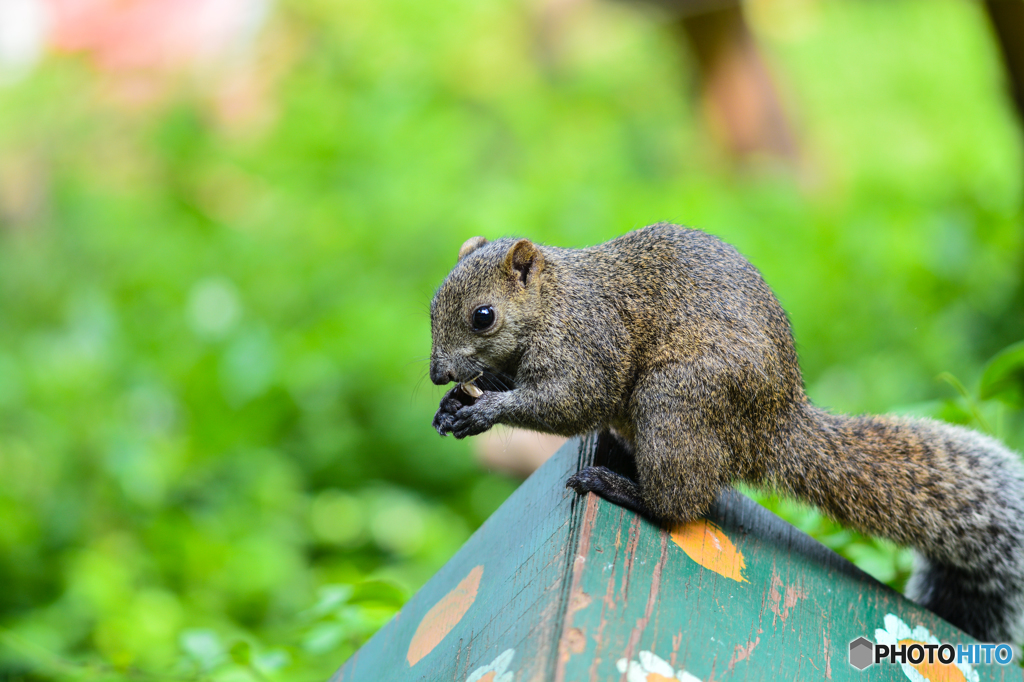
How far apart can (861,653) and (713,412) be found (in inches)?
18.3

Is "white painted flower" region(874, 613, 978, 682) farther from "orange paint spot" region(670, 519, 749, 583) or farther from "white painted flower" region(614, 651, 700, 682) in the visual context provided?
"white painted flower" region(614, 651, 700, 682)

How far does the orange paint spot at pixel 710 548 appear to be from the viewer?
57.3 inches

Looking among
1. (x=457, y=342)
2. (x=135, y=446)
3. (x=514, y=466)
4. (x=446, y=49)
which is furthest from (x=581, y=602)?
(x=446, y=49)

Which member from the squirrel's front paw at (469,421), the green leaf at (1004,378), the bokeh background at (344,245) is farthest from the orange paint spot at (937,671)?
the squirrel's front paw at (469,421)

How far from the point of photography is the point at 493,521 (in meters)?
1.74

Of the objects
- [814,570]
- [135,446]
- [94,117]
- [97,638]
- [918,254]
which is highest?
[94,117]

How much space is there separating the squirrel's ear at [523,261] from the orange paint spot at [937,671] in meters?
A: 0.98

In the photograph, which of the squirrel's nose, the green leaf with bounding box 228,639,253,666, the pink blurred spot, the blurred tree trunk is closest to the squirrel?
the squirrel's nose

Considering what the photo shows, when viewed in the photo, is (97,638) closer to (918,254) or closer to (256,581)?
(256,581)

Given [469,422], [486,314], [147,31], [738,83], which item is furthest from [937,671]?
[147,31]

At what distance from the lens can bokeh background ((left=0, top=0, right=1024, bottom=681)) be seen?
129 inches

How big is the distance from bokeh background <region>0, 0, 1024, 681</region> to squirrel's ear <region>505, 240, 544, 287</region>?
67 cm

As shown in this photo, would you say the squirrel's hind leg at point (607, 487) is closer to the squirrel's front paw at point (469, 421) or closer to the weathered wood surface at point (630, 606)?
the weathered wood surface at point (630, 606)

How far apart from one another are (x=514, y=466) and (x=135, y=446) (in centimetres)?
140
